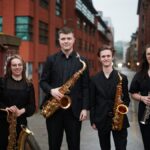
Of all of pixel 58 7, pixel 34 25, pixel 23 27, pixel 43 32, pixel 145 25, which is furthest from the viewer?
pixel 145 25

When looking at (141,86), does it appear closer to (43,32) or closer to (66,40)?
(66,40)

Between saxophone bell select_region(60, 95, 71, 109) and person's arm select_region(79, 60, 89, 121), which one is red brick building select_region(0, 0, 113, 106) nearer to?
person's arm select_region(79, 60, 89, 121)

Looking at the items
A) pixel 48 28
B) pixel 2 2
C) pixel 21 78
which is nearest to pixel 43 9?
pixel 48 28

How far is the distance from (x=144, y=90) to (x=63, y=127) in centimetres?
151

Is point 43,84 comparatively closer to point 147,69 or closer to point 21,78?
point 21,78

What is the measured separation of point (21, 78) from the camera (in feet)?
24.0

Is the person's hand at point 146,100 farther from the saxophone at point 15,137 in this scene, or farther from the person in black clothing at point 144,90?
the saxophone at point 15,137

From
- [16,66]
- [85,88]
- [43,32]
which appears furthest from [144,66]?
[43,32]

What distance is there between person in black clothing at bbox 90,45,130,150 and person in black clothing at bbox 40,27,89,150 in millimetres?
215

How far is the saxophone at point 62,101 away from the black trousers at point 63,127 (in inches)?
4.9

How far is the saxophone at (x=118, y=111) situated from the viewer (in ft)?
22.8

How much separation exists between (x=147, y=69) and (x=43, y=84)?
1789mm

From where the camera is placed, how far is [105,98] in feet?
23.1

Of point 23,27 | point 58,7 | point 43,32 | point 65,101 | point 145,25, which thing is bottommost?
point 65,101
